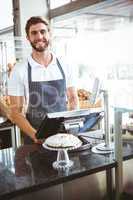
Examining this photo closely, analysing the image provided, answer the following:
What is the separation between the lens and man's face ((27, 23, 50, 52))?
2184 millimetres

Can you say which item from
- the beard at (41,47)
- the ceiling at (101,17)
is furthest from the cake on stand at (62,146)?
the ceiling at (101,17)

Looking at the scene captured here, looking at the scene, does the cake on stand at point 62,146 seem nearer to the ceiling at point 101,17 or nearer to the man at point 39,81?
the man at point 39,81

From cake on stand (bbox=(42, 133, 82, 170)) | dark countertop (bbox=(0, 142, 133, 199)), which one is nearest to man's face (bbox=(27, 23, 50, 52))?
dark countertop (bbox=(0, 142, 133, 199))

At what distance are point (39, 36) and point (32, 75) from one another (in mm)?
285

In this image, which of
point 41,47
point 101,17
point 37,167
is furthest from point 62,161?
point 101,17

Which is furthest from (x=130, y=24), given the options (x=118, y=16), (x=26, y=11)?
(x=26, y=11)

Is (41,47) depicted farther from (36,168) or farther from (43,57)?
(36,168)

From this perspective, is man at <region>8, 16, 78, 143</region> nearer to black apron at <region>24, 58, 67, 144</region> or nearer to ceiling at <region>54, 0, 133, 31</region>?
black apron at <region>24, 58, 67, 144</region>

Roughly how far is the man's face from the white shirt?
0.13 m

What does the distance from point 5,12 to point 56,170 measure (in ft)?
8.60

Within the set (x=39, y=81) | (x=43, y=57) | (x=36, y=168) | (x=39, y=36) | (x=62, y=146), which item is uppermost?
(x=39, y=36)

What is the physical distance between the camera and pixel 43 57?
2.28 meters

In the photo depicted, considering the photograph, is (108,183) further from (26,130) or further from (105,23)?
(105,23)

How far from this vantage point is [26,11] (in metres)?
3.36
